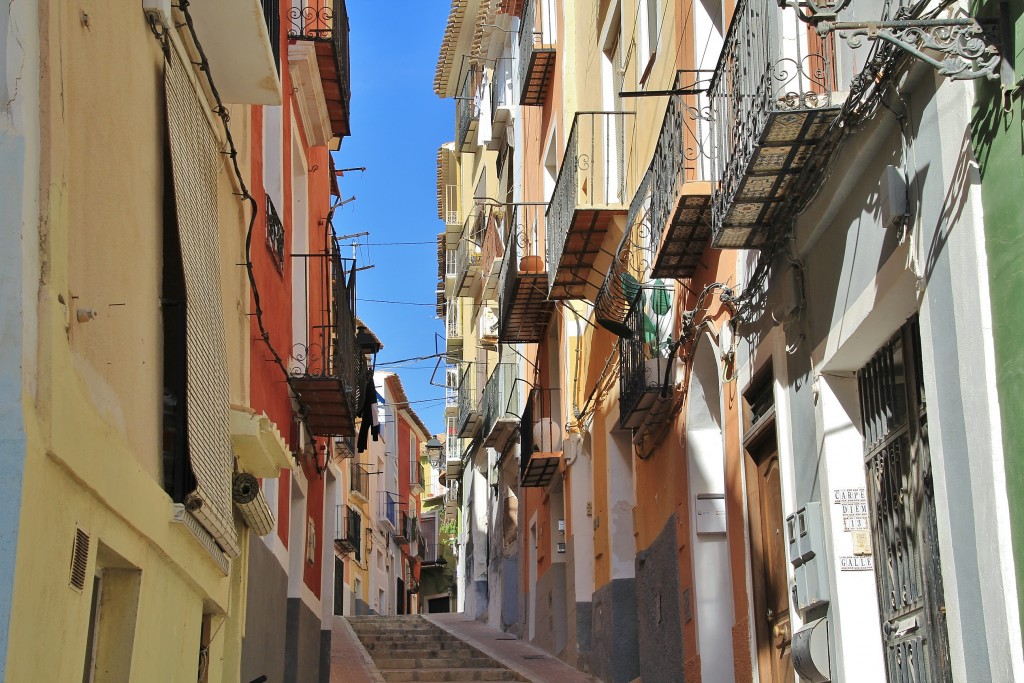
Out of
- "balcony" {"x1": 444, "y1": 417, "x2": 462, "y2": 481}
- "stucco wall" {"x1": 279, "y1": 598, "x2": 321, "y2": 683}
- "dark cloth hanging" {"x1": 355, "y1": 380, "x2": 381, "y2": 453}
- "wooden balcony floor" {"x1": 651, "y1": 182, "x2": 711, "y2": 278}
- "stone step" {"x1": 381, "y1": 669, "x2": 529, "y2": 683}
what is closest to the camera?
"wooden balcony floor" {"x1": 651, "y1": 182, "x2": 711, "y2": 278}

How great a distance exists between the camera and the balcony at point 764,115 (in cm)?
711

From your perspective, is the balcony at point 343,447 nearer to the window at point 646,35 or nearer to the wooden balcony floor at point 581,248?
the wooden balcony floor at point 581,248

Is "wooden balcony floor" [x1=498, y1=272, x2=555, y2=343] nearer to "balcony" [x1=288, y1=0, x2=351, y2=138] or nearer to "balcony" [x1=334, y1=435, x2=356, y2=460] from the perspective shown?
"balcony" [x1=334, y1=435, x2=356, y2=460]

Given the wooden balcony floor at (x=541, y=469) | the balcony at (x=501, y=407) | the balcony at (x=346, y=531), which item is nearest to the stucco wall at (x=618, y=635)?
the wooden balcony floor at (x=541, y=469)

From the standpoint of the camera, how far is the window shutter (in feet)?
25.8

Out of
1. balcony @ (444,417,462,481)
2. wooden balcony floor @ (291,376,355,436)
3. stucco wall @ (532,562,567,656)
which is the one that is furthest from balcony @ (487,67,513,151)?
balcony @ (444,417,462,481)

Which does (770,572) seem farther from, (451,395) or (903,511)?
(451,395)

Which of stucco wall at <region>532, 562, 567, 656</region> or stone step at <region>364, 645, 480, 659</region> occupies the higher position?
stucco wall at <region>532, 562, 567, 656</region>

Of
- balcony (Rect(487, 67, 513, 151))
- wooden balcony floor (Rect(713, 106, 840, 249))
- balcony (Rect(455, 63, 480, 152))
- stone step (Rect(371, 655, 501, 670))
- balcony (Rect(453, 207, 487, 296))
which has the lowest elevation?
stone step (Rect(371, 655, 501, 670))

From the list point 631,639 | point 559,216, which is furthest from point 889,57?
point 631,639

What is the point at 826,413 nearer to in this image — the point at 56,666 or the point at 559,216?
the point at 56,666

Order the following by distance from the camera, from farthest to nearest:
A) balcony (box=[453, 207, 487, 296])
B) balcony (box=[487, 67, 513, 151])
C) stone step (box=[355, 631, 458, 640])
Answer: balcony (box=[453, 207, 487, 296]) < balcony (box=[487, 67, 513, 151]) < stone step (box=[355, 631, 458, 640])

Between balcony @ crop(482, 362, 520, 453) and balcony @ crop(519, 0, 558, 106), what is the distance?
5117 mm

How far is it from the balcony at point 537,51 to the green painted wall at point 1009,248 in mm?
13938
